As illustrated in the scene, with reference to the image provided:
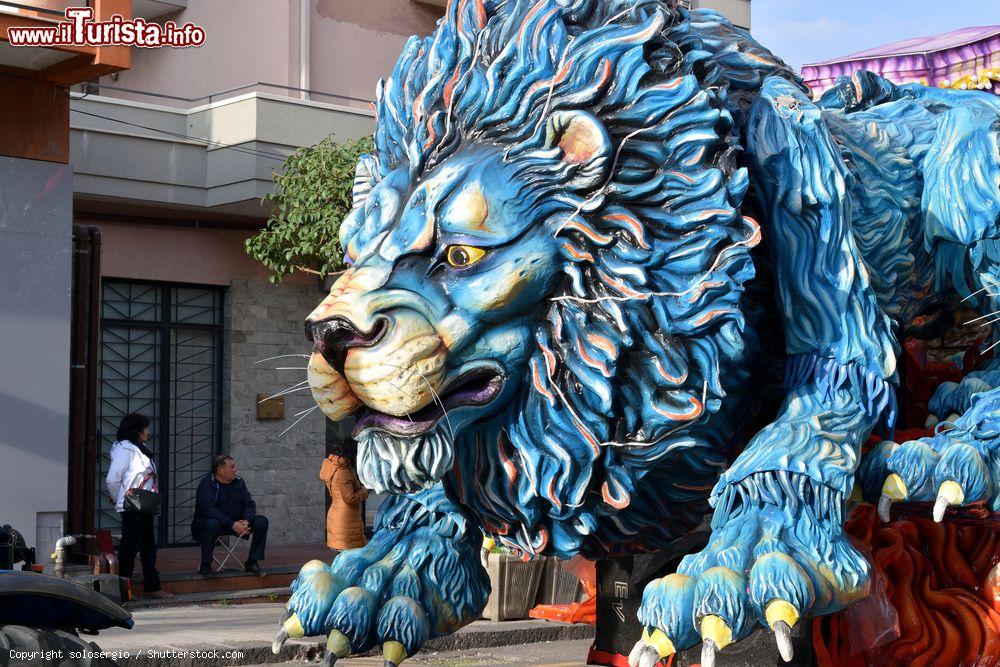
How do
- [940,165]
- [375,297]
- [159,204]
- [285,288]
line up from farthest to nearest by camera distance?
[285,288]
[159,204]
[940,165]
[375,297]

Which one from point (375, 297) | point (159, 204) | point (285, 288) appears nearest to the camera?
point (375, 297)

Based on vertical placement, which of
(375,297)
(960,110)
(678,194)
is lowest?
(375,297)

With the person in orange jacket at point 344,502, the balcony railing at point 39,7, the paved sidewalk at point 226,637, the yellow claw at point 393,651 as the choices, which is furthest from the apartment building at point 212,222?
the yellow claw at point 393,651

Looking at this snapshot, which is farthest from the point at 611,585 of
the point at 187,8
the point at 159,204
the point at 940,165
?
the point at 187,8

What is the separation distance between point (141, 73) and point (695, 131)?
12.1 metres

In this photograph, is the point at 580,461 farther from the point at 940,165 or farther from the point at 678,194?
the point at 940,165

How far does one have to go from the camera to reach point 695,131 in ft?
6.29

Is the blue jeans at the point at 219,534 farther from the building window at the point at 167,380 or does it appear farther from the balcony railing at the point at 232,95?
the balcony railing at the point at 232,95

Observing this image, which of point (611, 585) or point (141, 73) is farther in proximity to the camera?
point (141, 73)

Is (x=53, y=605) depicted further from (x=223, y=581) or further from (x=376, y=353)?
(x=223, y=581)

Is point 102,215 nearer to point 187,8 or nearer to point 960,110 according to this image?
point 187,8

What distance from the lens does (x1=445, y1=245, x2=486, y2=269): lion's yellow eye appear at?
189cm

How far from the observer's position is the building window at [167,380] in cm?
1220

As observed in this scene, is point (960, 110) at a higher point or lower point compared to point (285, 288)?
lower
